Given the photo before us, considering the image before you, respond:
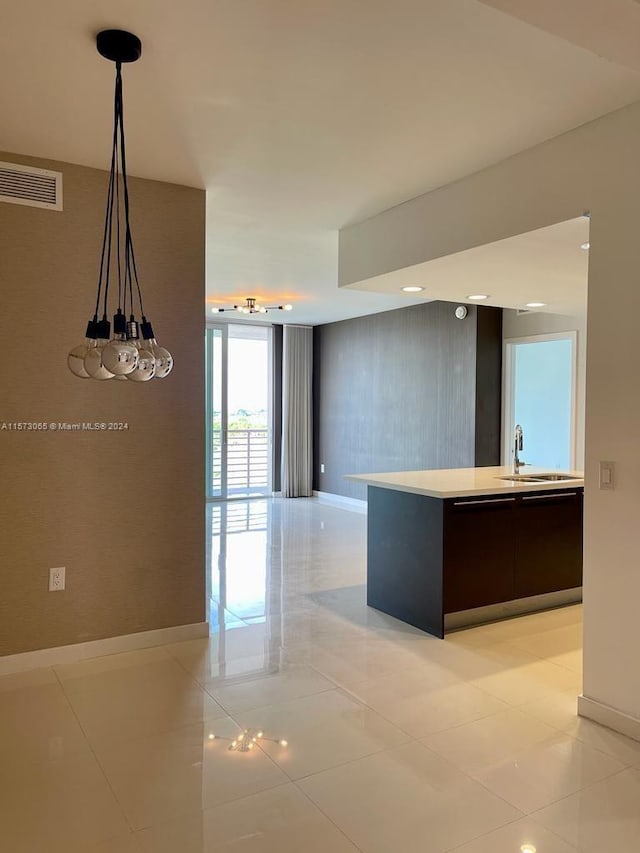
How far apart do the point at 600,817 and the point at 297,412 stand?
7726 millimetres

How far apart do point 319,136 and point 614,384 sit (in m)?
1.69

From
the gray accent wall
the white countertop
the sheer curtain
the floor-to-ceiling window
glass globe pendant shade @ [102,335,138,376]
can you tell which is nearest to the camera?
glass globe pendant shade @ [102,335,138,376]

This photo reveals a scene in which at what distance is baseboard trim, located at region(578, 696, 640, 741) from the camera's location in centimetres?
256

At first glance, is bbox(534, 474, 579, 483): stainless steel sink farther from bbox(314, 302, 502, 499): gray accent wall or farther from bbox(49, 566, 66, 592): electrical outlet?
bbox(49, 566, 66, 592): electrical outlet

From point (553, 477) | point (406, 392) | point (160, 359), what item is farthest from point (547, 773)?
point (406, 392)

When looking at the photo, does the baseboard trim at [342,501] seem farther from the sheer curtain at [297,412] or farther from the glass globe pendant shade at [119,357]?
the glass globe pendant shade at [119,357]

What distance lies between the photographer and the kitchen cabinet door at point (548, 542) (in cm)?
405

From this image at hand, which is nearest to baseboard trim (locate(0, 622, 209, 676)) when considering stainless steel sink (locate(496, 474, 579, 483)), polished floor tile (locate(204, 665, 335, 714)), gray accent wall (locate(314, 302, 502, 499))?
polished floor tile (locate(204, 665, 335, 714))

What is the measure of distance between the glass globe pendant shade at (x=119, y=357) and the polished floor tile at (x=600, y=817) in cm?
193

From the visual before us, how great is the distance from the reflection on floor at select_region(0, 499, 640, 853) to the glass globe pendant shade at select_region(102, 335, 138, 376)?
143 cm

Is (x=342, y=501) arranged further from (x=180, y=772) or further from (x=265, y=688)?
(x=180, y=772)

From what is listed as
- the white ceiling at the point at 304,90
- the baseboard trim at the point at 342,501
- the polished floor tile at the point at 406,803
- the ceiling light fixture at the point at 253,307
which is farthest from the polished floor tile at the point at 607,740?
the baseboard trim at the point at 342,501

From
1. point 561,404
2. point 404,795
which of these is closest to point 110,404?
point 404,795

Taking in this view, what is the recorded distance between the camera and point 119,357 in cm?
185
